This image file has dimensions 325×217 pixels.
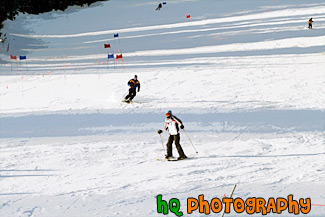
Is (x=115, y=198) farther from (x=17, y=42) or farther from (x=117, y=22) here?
(x=117, y=22)

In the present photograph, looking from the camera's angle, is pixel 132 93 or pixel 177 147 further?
pixel 132 93

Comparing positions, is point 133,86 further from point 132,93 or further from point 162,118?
point 162,118

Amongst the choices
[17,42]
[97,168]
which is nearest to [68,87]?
[97,168]

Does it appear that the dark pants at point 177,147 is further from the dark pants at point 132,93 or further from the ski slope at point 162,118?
the dark pants at point 132,93

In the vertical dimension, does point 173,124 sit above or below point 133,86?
below

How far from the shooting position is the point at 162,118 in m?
15.3

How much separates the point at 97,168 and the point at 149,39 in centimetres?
2674

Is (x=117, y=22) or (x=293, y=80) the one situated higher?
(x=117, y=22)

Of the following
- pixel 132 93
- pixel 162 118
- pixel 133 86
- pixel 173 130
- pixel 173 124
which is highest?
pixel 133 86

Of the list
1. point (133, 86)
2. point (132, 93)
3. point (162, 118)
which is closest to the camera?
→ point (162, 118)

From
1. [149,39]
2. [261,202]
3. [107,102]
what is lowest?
[261,202]

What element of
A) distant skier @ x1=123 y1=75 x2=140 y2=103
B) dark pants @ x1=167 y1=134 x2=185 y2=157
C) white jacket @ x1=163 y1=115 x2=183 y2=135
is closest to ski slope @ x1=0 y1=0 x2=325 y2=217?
dark pants @ x1=167 y1=134 x2=185 y2=157

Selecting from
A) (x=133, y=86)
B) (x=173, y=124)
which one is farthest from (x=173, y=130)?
(x=133, y=86)

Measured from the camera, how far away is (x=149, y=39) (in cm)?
3616
